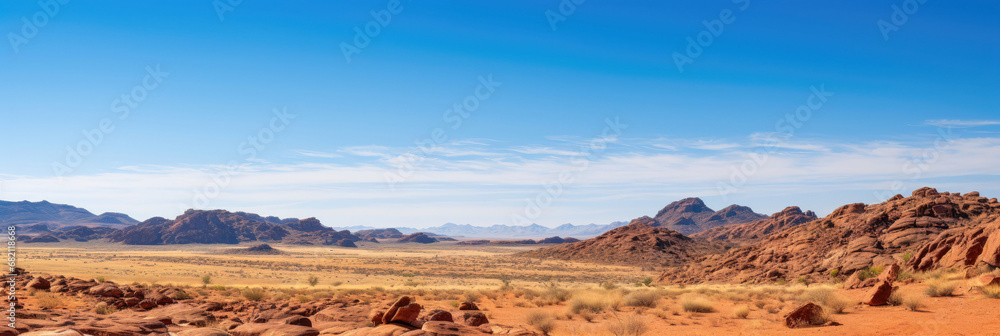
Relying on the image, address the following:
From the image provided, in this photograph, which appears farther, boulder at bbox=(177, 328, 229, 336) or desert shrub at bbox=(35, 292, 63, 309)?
desert shrub at bbox=(35, 292, 63, 309)

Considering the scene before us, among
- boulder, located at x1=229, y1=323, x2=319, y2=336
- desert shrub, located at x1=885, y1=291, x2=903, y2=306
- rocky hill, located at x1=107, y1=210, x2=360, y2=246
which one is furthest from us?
rocky hill, located at x1=107, y1=210, x2=360, y2=246

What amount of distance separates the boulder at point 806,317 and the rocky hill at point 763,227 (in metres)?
101

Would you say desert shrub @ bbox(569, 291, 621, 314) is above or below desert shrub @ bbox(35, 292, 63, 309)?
below

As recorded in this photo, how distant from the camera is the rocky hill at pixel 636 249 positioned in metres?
76.2

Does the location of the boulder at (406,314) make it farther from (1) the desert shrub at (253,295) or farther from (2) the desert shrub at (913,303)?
(2) the desert shrub at (913,303)

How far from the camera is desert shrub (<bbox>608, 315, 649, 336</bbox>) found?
14.0 m

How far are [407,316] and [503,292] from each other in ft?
48.0

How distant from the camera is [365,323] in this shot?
1459cm

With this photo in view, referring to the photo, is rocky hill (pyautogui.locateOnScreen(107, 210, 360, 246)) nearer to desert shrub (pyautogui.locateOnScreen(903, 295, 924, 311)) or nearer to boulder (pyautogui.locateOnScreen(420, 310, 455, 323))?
boulder (pyautogui.locateOnScreen(420, 310, 455, 323))

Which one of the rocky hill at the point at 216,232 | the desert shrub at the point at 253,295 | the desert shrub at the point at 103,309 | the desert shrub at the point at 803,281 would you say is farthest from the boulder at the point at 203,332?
the rocky hill at the point at 216,232

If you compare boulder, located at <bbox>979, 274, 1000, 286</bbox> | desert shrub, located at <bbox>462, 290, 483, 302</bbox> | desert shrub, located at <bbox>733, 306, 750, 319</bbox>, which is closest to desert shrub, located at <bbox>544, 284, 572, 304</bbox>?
desert shrub, located at <bbox>462, 290, 483, 302</bbox>

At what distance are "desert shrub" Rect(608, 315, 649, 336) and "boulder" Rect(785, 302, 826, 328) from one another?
3719 mm

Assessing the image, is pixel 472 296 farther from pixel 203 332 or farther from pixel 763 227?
pixel 763 227

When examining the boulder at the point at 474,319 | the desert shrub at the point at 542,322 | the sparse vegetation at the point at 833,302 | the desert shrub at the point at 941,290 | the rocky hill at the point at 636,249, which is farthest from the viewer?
the rocky hill at the point at 636,249
